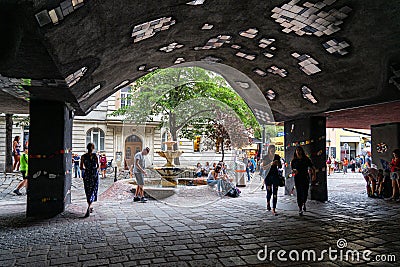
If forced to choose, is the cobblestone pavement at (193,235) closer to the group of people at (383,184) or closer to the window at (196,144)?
the group of people at (383,184)

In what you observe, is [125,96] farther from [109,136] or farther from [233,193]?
[233,193]

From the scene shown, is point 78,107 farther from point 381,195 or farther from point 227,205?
point 381,195

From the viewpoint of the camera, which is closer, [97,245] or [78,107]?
[97,245]

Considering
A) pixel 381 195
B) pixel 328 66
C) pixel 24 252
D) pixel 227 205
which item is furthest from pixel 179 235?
pixel 381 195

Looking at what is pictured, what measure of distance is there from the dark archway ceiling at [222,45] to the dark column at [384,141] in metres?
4.93

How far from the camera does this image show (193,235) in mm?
6039

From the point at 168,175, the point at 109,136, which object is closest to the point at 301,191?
the point at 168,175

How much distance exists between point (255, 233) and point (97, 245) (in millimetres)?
2760

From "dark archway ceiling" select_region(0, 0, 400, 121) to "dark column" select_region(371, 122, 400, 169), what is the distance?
4.93 meters

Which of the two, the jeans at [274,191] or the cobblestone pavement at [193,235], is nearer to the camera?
the cobblestone pavement at [193,235]

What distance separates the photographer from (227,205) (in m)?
9.42

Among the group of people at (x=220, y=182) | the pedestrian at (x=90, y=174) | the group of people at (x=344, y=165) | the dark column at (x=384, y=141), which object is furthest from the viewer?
the group of people at (x=344, y=165)

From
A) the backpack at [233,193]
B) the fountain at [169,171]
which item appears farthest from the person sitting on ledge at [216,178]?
the fountain at [169,171]

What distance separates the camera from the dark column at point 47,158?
7883mm
